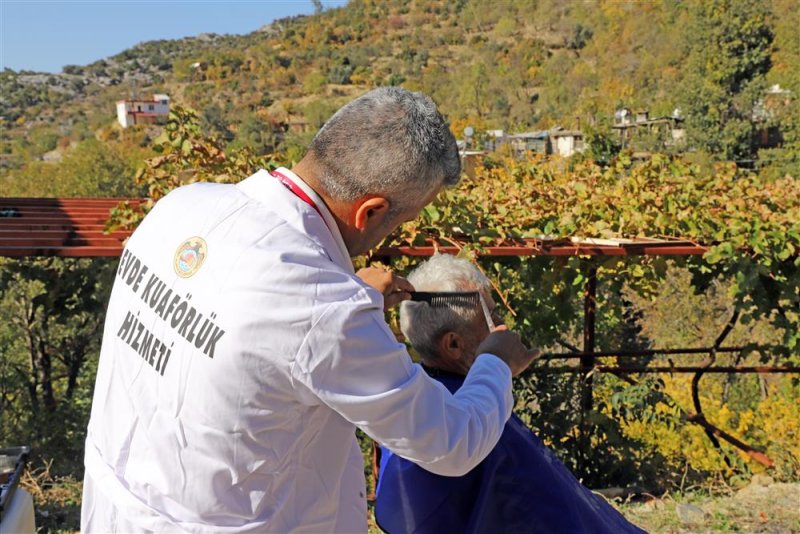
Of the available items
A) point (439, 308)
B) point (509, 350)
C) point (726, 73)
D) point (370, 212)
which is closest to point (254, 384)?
point (370, 212)

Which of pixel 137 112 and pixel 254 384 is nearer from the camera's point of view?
pixel 254 384

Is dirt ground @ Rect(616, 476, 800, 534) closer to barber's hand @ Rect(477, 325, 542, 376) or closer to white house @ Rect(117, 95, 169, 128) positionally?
barber's hand @ Rect(477, 325, 542, 376)

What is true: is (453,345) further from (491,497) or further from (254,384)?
(254,384)

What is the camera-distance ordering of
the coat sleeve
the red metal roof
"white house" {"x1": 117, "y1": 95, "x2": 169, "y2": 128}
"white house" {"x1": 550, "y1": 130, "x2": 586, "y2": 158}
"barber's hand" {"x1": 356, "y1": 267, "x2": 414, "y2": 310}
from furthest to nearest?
"white house" {"x1": 117, "y1": 95, "x2": 169, "y2": 128}, "white house" {"x1": 550, "y1": 130, "x2": 586, "y2": 158}, the red metal roof, "barber's hand" {"x1": 356, "y1": 267, "x2": 414, "y2": 310}, the coat sleeve

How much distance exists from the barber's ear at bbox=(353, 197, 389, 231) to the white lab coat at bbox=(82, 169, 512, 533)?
0.15ft

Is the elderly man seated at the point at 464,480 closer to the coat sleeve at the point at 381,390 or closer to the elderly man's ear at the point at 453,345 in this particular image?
the elderly man's ear at the point at 453,345

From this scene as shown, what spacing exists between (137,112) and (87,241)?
157 ft

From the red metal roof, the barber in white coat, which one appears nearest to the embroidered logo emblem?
the barber in white coat

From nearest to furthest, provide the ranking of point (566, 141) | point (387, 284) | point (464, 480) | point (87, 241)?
1. point (387, 284)
2. point (464, 480)
3. point (87, 241)
4. point (566, 141)

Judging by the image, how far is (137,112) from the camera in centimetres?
4741

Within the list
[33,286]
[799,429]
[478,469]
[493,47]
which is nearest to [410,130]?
[478,469]

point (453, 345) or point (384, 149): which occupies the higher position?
point (384, 149)

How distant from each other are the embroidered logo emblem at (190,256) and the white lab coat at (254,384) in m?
0.01

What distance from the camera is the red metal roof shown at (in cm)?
283
